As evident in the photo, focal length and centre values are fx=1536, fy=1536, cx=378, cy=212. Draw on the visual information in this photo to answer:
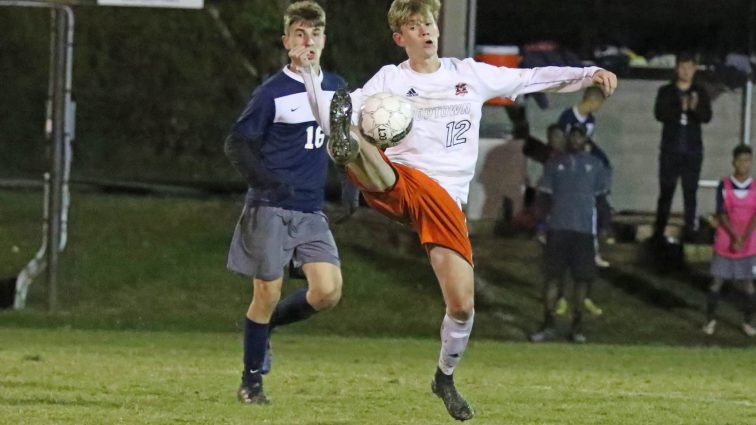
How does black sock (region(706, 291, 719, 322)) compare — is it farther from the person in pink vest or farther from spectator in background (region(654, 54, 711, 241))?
spectator in background (region(654, 54, 711, 241))

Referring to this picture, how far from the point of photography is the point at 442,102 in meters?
7.29

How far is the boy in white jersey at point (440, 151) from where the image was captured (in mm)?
7031

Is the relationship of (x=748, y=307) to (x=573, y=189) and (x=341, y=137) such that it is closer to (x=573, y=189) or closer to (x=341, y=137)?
(x=573, y=189)

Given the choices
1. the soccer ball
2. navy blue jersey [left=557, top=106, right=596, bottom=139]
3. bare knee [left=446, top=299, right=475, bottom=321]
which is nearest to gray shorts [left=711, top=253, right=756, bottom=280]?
→ navy blue jersey [left=557, top=106, right=596, bottom=139]

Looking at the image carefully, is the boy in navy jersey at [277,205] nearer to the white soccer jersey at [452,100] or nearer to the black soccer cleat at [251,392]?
the black soccer cleat at [251,392]

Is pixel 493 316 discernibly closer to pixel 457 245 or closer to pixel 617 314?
pixel 617 314

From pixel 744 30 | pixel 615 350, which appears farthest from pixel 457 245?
pixel 744 30

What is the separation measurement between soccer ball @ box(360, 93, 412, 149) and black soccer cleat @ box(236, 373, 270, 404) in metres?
1.65

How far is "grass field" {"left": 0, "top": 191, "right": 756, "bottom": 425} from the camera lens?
790 centimetres

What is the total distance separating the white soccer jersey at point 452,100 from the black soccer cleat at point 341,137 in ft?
1.52

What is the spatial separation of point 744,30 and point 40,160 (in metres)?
9.25

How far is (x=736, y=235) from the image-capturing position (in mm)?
14148

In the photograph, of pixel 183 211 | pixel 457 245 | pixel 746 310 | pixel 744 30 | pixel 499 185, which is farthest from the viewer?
pixel 183 211

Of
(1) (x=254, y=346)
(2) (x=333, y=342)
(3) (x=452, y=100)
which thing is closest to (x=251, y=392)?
(1) (x=254, y=346)
